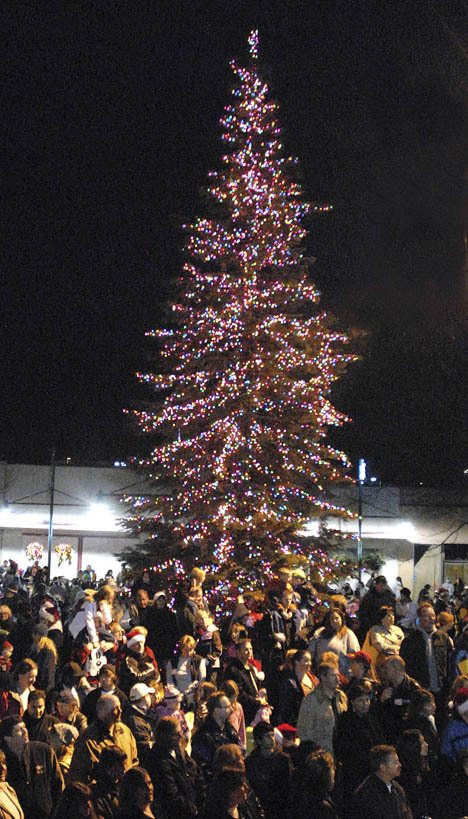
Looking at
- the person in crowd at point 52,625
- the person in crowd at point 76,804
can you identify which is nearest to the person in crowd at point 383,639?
the person in crowd at point 52,625

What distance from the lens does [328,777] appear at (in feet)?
24.2

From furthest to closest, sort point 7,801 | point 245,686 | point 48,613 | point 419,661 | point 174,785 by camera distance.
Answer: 1. point 48,613
2. point 419,661
3. point 245,686
4. point 174,785
5. point 7,801

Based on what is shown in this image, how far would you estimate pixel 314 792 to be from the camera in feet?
24.1

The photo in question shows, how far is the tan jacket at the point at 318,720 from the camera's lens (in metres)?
9.55

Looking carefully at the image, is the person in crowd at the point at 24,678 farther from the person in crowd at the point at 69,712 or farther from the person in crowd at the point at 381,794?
the person in crowd at the point at 381,794

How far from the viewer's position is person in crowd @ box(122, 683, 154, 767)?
9.14 metres

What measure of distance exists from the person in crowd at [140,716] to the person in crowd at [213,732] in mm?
420

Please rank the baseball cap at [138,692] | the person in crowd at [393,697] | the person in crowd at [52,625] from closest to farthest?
1. the baseball cap at [138,692]
2. the person in crowd at [393,697]
3. the person in crowd at [52,625]

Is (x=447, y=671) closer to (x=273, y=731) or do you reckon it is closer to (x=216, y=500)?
(x=273, y=731)

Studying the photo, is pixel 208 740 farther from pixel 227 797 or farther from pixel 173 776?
pixel 227 797

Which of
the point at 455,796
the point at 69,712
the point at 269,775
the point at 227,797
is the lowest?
the point at 455,796

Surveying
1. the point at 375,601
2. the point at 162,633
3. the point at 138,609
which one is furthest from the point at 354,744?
the point at 375,601

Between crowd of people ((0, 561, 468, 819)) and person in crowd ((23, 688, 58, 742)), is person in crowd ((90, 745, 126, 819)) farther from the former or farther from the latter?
person in crowd ((23, 688, 58, 742))

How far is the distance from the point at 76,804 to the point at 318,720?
343 centimetres
